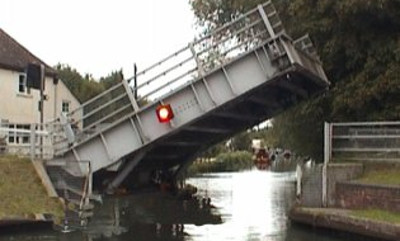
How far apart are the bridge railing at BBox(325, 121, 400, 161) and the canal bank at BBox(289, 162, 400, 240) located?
23.0 inches

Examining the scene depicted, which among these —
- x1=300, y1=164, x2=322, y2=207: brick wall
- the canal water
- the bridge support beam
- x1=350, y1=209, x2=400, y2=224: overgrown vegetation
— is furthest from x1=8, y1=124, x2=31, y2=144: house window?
x1=350, y1=209, x2=400, y2=224: overgrown vegetation

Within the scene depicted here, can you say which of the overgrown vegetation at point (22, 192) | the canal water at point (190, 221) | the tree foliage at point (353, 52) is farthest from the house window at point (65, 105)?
the overgrown vegetation at point (22, 192)

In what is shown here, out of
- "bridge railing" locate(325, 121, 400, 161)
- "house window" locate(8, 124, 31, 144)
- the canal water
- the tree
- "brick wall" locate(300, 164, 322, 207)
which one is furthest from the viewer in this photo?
the tree

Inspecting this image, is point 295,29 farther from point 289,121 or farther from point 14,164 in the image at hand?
point 14,164

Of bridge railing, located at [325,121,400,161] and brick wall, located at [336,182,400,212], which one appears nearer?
brick wall, located at [336,182,400,212]

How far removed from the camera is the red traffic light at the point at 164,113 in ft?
61.7

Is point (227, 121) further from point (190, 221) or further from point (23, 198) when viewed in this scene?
point (23, 198)

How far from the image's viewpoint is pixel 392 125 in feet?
67.6

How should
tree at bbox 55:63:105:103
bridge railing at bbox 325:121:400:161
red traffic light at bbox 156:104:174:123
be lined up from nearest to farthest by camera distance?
red traffic light at bbox 156:104:174:123, bridge railing at bbox 325:121:400:161, tree at bbox 55:63:105:103

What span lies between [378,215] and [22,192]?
9.32 m

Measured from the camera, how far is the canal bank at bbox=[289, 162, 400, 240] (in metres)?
16.3

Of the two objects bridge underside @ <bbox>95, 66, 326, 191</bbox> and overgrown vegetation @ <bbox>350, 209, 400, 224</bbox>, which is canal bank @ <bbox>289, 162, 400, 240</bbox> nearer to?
overgrown vegetation @ <bbox>350, 209, 400, 224</bbox>

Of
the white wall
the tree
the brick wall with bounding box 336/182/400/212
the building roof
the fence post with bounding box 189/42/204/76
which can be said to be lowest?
the brick wall with bounding box 336/182/400/212

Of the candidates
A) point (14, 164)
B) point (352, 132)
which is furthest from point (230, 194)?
point (14, 164)
